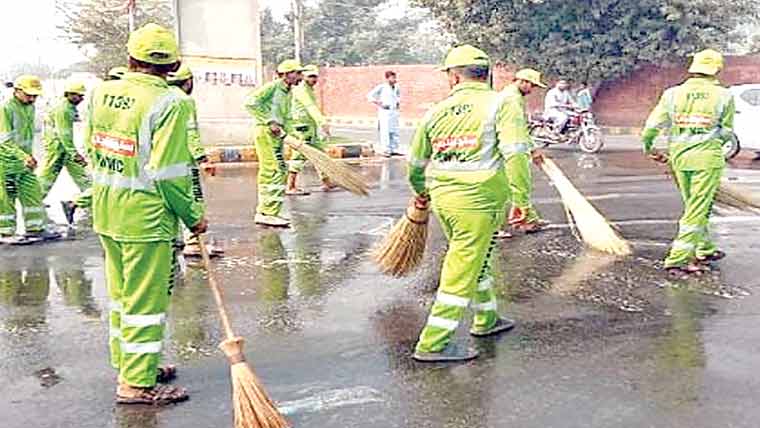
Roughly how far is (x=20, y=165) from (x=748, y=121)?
13.9m

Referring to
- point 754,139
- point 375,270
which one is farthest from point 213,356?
point 754,139

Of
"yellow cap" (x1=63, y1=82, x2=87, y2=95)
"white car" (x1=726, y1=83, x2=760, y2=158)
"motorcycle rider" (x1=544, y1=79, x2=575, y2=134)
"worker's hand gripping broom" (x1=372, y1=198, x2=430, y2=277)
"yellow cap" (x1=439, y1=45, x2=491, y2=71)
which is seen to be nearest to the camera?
"yellow cap" (x1=439, y1=45, x2=491, y2=71)

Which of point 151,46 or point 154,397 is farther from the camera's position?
point 154,397

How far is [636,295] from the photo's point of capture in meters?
6.72

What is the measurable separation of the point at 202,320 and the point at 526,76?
3.60 meters

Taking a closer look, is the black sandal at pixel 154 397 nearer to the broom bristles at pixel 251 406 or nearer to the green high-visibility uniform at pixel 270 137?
the broom bristles at pixel 251 406

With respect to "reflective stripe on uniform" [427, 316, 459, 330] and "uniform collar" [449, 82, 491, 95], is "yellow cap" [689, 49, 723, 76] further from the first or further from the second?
"reflective stripe on uniform" [427, 316, 459, 330]

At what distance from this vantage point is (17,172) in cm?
938

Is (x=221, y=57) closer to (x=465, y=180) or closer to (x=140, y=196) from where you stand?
(x=465, y=180)

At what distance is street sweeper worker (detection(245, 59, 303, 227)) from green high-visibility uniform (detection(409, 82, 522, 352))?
441cm

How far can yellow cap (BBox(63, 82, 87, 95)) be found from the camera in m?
9.24

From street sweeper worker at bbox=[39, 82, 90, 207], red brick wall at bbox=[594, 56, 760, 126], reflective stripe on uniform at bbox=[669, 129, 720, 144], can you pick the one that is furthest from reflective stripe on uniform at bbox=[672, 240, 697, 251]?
red brick wall at bbox=[594, 56, 760, 126]

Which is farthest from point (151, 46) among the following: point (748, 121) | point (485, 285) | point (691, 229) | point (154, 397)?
point (748, 121)

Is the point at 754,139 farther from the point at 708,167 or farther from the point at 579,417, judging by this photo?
the point at 579,417
